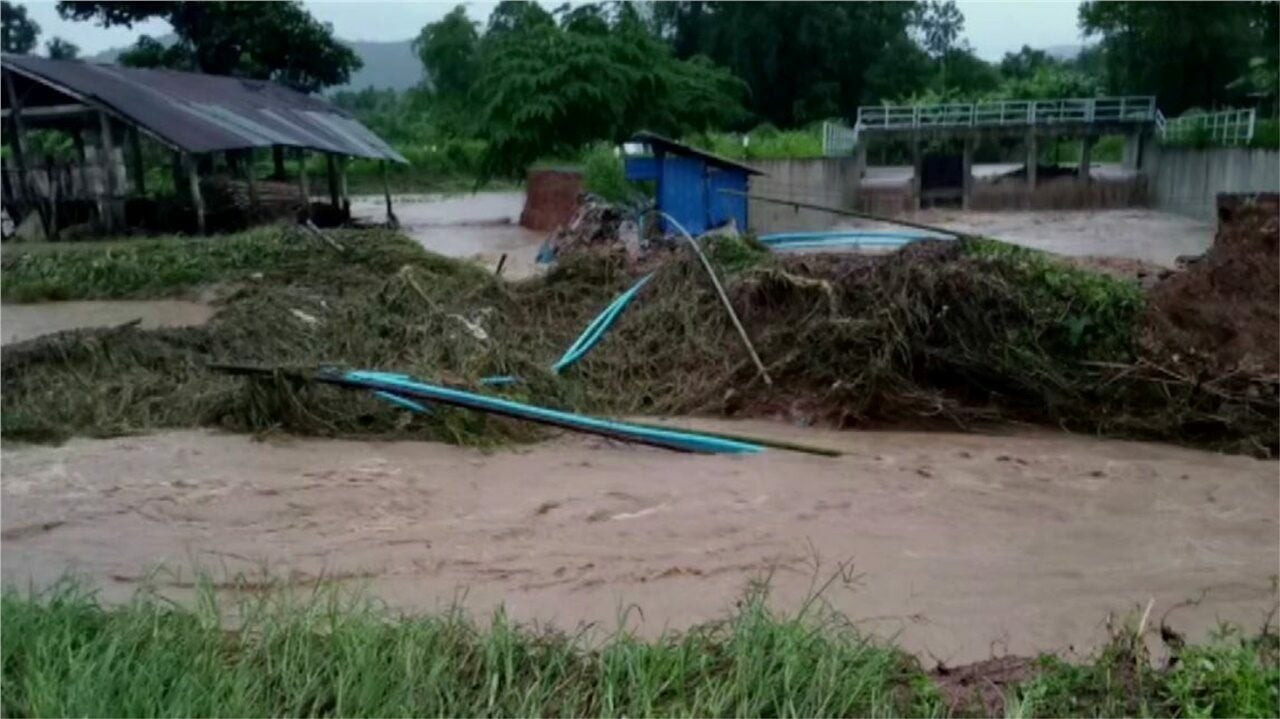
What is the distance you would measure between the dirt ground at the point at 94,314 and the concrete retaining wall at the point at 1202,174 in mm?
21695

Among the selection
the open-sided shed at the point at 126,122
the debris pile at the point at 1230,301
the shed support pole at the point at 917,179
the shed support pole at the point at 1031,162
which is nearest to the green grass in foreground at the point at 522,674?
the debris pile at the point at 1230,301

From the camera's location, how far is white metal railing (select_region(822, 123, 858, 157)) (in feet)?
105

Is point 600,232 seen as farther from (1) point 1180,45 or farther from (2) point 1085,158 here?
(1) point 1180,45

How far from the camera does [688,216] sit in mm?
15148

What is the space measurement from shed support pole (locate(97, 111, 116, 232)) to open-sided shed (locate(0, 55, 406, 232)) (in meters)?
0.02

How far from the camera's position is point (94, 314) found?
→ 13.5 m

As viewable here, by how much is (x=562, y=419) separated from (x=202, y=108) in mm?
15021

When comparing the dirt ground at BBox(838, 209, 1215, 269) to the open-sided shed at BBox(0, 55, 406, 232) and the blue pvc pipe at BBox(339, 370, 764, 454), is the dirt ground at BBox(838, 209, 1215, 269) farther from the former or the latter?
the blue pvc pipe at BBox(339, 370, 764, 454)

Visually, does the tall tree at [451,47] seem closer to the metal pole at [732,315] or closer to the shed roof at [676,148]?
the shed roof at [676,148]

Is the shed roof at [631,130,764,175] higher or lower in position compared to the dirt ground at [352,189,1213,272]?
higher

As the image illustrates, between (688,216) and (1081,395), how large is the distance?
22.1 ft

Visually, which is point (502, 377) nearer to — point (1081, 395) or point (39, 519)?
point (39, 519)

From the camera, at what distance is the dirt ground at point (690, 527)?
566cm

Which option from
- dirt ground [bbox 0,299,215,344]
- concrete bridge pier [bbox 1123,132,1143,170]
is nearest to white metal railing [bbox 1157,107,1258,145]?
concrete bridge pier [bbox 1123,132,1143,170]
